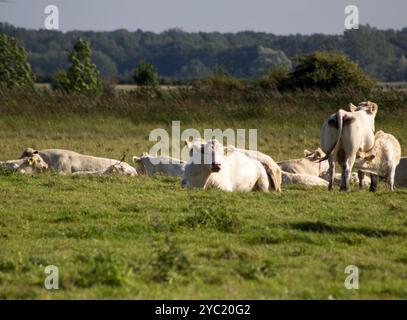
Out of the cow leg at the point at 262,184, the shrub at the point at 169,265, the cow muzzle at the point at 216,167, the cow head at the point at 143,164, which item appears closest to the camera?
the shrub at the point at 169,265

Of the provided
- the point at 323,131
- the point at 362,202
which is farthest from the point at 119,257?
the point at 323,131

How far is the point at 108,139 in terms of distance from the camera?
30.3 metres

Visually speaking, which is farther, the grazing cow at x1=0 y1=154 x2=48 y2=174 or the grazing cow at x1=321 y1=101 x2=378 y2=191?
the grazing cow at x1=0 y1=154 x2=48 y2=174

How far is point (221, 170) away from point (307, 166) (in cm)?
521

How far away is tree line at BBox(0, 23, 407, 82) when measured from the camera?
117938 mm

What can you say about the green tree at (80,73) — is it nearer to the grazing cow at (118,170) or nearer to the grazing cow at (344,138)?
the grazing cow at (118,170)

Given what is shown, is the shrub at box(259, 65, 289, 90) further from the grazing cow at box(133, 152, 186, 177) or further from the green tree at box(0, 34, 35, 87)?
the grazing cow at box(133, 152, 186, 177)

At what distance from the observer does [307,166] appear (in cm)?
2089

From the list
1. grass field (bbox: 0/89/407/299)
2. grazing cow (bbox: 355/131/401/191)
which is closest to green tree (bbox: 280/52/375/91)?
grazing cow (bbox: 355/131/401/191)

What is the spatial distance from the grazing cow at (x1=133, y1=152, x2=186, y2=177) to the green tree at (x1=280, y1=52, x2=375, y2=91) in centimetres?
2022

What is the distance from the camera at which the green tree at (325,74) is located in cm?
4162

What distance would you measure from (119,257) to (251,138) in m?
20.2

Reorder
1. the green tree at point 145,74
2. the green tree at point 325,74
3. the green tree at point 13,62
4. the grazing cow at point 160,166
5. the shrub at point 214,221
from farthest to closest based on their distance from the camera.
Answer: the green tree at point 145,74
the green tree at point 13,62
the green tree at point 325,74
the grazing cow at point 160,166
the shrub at point 214,221

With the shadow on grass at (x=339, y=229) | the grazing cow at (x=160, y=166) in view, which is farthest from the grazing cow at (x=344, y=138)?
the shadow on grass at (x=339, y=229)
